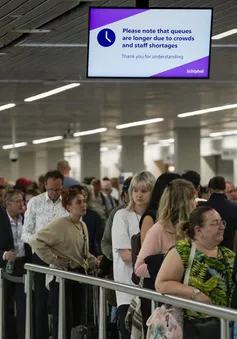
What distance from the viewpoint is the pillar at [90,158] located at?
44.0 metres

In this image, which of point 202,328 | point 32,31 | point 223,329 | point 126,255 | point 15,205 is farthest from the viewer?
point 32,31

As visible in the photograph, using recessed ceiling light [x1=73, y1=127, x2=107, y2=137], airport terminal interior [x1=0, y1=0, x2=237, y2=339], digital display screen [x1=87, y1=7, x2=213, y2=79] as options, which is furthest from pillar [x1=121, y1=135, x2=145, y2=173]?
digital display screen [x1=87, y1=7, x2=213, y2=79]

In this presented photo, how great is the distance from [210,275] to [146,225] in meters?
1.61

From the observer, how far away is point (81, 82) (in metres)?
19.1

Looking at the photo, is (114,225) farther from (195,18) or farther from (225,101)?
(225,101)

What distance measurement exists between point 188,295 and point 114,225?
255 cm

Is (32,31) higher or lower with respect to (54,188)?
higher

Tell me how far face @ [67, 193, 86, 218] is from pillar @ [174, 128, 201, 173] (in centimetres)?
2521

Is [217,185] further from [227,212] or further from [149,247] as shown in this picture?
[149,247]

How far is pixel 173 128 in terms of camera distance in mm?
34844

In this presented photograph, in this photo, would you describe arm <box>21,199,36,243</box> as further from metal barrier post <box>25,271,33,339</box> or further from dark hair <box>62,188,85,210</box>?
metal barrier post <box>25,271,33,339</box>

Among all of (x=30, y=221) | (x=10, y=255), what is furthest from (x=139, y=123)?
(x=10, y=255)

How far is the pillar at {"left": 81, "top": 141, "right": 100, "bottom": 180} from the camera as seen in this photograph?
144ft

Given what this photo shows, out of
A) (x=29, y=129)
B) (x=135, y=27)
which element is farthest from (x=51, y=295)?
(x=29, y=129)
